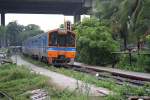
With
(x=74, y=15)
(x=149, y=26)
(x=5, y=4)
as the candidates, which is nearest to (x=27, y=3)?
(x=5, y=4)

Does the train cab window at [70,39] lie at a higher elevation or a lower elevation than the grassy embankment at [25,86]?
higher

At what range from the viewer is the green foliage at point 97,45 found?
37500mm

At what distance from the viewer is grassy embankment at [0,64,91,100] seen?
1726 centimetres

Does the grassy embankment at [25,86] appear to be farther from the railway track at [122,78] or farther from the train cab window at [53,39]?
the train cab window at [53,39]

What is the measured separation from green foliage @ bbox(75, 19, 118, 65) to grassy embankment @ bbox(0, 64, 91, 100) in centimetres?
1045

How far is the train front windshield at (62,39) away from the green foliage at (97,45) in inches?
64.9

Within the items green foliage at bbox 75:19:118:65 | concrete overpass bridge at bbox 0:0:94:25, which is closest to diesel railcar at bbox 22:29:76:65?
green foliage at bbox 75:19:118:65

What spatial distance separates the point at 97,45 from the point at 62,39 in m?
2.69

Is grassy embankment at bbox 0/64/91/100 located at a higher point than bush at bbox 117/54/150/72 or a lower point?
lower

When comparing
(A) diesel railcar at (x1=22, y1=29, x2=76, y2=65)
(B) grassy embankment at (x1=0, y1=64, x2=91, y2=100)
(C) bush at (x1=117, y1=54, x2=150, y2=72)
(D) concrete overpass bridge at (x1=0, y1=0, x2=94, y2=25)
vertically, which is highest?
(D) concrete overpass bridge at (x1=0, y1=0, x2=94, y2=25)

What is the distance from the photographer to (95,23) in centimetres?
4453

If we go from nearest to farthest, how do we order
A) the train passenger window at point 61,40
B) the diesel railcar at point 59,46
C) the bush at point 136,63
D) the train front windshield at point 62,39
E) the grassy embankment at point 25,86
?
the grassy embankment at point 25,86 → the bush at point 136,63 → the diesel railcar at point 59,46 → the train front windshield at point 62,39 → the train passenger window at point 61,40

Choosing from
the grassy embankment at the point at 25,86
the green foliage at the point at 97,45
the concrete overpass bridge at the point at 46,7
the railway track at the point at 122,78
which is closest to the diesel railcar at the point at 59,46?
the green foliage at the point at 97,45

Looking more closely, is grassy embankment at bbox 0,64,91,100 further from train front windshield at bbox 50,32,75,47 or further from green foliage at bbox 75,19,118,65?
green foliage at bbox 75,19,118,65
